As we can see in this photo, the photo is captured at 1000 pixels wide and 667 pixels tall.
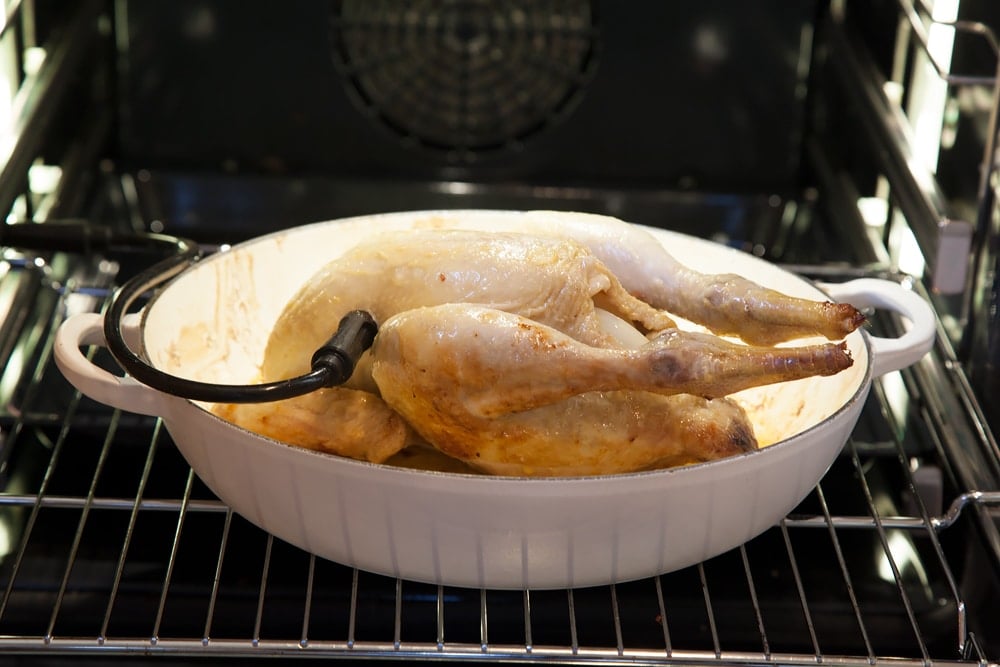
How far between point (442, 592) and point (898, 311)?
58 centimetres

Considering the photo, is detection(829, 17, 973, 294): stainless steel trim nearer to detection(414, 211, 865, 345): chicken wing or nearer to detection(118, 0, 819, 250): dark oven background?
detection(118, 0, 819, 250): dark oven background

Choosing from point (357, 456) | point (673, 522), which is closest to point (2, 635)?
point (357, 456)

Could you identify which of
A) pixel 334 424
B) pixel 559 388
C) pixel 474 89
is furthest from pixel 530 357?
pixel 474 89

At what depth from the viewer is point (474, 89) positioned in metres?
1.85

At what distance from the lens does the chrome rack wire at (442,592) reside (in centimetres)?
102

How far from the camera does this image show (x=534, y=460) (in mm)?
1081

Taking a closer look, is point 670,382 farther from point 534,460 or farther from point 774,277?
point 774,277

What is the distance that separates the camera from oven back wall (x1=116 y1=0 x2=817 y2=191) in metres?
1.83

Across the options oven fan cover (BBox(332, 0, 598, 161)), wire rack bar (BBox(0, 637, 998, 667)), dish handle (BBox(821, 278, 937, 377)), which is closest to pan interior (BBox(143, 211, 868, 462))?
dish handle (BBox(821, 278, 937, 377))

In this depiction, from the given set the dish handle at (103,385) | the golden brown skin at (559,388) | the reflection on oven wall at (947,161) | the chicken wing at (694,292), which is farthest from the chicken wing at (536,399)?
the reflection on oven wall at (947,161)

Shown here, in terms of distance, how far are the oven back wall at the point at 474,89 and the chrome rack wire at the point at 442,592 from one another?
2.34 feet

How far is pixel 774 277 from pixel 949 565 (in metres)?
0.36

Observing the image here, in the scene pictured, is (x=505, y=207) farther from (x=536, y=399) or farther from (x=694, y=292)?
(x=536, y=399)

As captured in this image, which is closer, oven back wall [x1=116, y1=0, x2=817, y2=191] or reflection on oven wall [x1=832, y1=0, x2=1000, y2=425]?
reflection on oven wall [x1=832, y1=0, x2=1000, y2=425]
